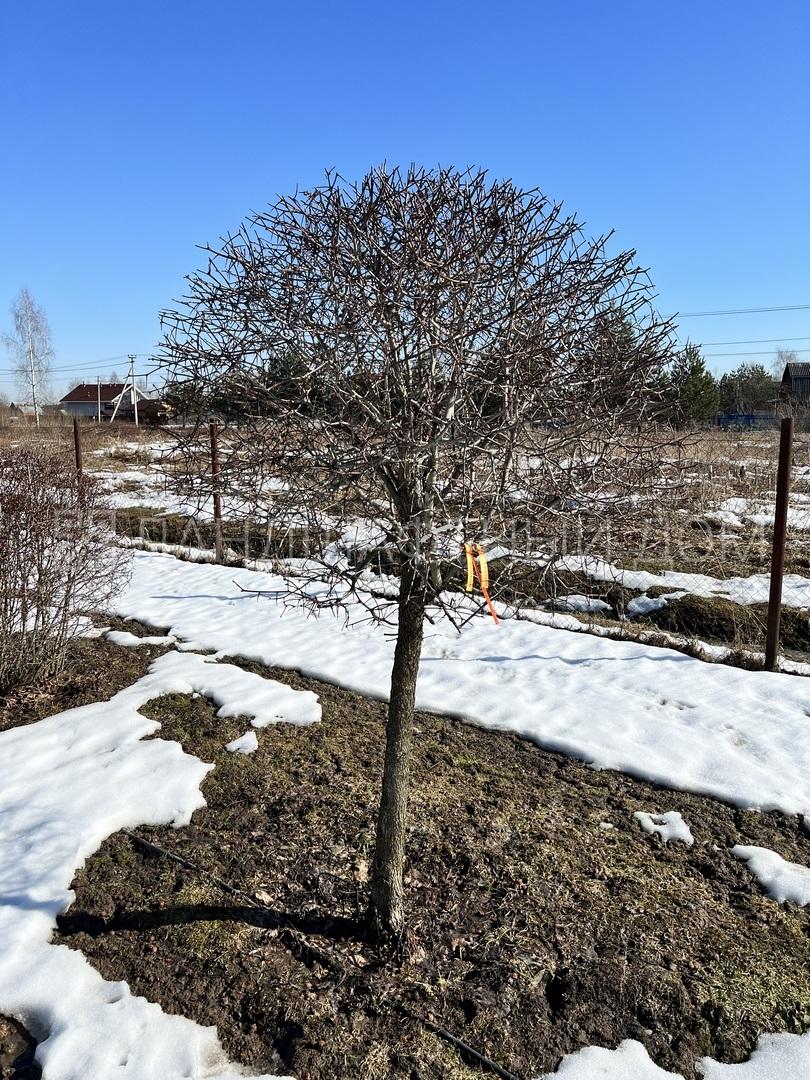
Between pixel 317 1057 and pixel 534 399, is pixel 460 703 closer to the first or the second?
pixel 317 1057

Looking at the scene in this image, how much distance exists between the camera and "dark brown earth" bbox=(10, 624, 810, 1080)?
90.1 inches

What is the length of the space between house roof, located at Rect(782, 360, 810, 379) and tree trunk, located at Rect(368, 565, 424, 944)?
138ft

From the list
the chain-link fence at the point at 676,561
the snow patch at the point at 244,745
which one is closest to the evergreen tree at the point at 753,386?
the chain-link fence at the point at 676,561

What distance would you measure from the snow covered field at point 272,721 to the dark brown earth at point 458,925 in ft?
0.33

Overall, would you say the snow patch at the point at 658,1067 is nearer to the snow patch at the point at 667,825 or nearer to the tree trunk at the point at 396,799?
the tree trunk at the point at 396,799

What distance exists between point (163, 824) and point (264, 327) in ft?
8.04

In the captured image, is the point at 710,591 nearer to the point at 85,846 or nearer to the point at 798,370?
the point at 85,846

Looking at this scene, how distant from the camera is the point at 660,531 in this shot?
257 cm

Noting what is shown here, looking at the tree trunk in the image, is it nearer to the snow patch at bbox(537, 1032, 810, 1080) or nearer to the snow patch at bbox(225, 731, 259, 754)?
the snow patch at bbox(537, 1032, 810, 1080)

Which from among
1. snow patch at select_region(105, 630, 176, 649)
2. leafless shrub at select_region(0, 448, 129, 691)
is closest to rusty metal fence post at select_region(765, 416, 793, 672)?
snow patch at select_region(105, 630, 176, 649)

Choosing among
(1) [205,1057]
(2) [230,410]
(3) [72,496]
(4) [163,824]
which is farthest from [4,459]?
(1) [205,1057]

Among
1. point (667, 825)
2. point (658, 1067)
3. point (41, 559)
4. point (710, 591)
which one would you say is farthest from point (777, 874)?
point (41, 559)

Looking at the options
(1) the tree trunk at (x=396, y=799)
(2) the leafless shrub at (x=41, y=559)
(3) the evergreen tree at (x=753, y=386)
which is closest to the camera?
(1) the tree trunk at (x=396, y=799)

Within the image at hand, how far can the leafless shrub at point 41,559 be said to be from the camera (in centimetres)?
473
